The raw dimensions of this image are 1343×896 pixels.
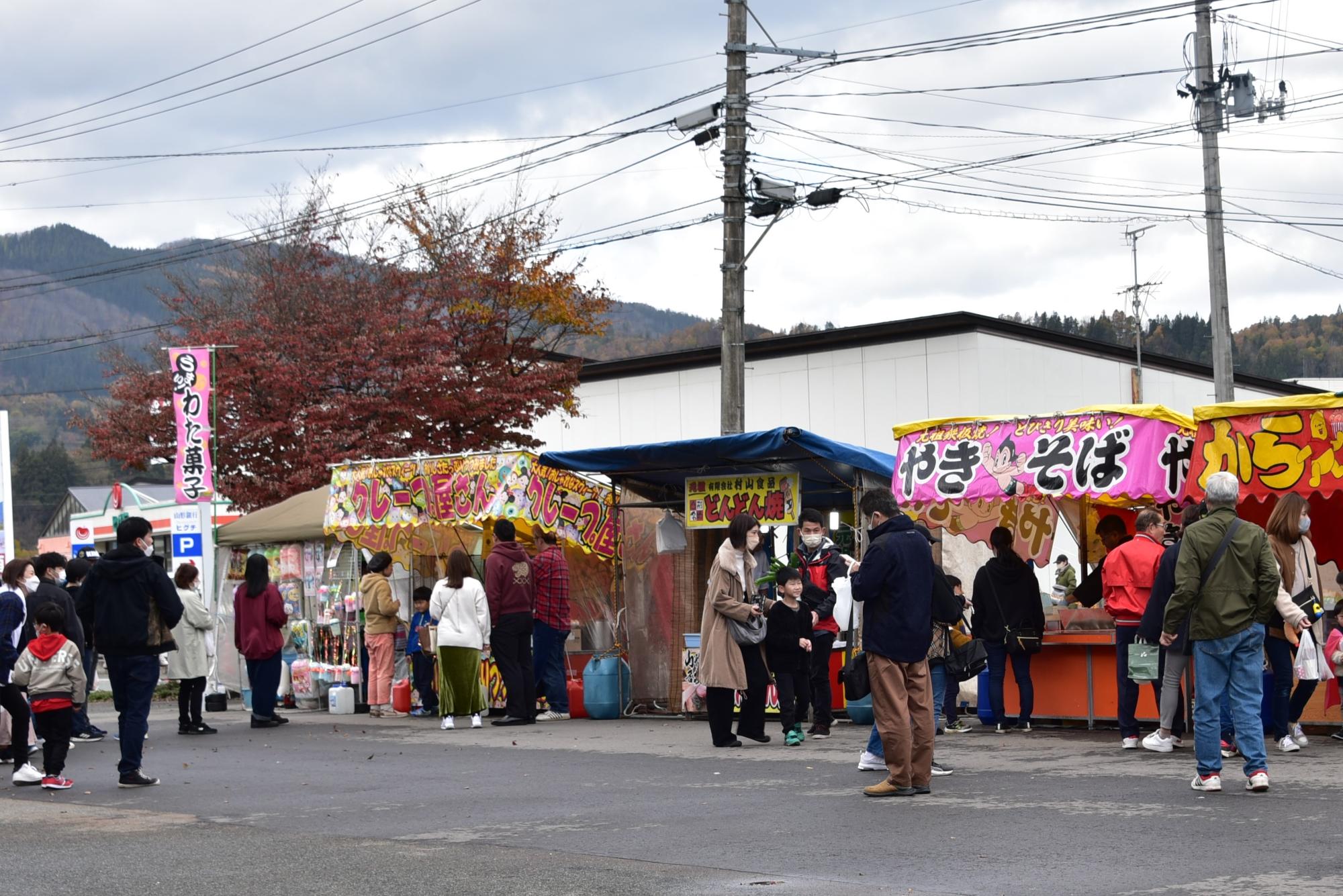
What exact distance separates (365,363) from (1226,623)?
20.0 m

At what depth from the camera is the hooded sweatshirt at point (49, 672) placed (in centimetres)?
1091

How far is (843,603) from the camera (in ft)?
45.0

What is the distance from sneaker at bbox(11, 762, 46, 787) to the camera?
11422mm

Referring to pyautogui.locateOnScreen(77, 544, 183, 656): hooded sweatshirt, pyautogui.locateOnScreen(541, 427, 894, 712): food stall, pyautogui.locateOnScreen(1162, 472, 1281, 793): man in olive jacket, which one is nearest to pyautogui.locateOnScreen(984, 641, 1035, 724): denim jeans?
pyautogui.locateOnScreen(541, 427, 894, 712): food stall

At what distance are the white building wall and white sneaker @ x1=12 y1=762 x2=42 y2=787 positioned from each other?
21505 mm

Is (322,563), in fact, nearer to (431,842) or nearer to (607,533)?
(607,533)

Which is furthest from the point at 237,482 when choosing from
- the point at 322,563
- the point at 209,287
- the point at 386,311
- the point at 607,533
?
the point at 607,533

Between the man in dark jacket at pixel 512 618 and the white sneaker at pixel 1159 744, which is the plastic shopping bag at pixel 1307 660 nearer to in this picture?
the white sneaker at pixel 1159 744

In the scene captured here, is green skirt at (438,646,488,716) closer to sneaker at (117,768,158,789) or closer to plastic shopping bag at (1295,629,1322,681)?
sneaker at (117,768,158,789)

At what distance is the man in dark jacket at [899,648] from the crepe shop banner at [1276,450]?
12.7ft

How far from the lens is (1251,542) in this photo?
29.9 ft

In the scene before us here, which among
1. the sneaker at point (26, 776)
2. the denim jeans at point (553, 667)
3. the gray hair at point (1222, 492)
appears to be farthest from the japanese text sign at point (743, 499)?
the sneaker at point (26, 776)

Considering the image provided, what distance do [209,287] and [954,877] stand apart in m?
31.2

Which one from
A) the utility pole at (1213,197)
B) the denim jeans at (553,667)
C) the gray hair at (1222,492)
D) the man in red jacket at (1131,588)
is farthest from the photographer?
the utility pole at (1213,197)
